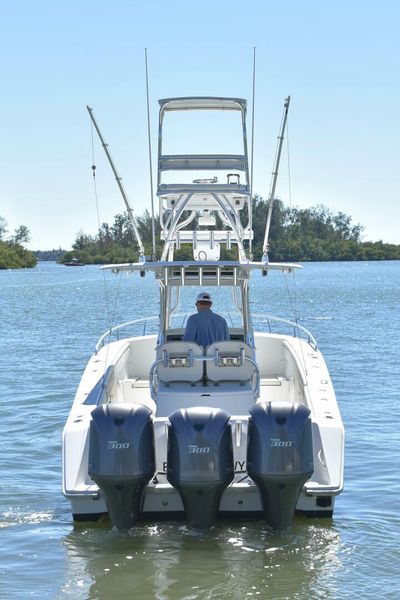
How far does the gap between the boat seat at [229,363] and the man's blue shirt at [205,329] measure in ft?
1.45

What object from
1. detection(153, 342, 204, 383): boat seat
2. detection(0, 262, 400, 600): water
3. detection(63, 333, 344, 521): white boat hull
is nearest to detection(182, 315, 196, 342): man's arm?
detection(153, 342, 204, 383): boat seat

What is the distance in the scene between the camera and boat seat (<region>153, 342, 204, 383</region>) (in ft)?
30.5

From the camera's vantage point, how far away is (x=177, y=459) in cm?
764

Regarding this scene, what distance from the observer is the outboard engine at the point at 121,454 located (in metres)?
7.64

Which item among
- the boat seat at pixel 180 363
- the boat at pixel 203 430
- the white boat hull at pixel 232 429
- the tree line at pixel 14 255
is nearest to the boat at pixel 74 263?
the tree line at pixel 14 255

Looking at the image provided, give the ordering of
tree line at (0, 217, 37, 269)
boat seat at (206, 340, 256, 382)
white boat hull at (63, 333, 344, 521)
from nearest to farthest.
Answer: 1. white boat hull at (63, 333, 344, 521)
2. boat seat at (206, 340, 256, 382)
3. tree line at (0, 217, 37, 269)

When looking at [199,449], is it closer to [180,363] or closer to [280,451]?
[280,451]

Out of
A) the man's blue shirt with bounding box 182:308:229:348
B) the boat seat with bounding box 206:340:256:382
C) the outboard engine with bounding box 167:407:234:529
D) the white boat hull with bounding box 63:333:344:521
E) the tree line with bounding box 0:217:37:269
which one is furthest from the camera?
the tree line with bounding box 0:217:37:269

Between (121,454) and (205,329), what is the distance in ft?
7.83

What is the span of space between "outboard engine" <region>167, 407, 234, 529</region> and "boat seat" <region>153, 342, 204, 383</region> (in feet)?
4.97

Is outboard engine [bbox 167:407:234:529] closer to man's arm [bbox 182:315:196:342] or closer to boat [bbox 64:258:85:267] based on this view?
man's arm [bbox 182:315:196:342]

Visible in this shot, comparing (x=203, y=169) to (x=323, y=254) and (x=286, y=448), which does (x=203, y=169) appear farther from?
(x=323, y=254)

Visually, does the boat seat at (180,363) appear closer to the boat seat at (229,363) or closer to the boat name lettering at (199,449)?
the boat seat at (229,363)

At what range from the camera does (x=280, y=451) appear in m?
7.62
